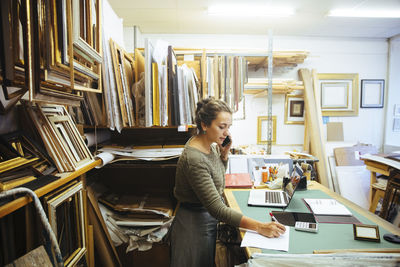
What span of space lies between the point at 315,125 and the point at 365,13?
56.7 inches

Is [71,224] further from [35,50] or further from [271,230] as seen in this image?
[271,230]

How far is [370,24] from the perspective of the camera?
2.82m

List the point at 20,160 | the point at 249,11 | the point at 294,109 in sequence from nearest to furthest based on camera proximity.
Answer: the point at 20,160
the point at 249,11
the point at 294,109

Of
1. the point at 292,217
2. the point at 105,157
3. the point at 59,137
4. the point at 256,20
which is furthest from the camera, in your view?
the point at 256,20

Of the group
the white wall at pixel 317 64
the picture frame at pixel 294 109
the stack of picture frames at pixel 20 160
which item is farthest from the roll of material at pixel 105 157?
the picture frame at pixel 294 109

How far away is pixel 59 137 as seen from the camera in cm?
93

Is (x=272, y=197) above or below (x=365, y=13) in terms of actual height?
below

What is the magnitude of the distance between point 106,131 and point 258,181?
1.41 meters

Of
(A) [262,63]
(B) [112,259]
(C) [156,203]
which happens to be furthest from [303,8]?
(B) [112,259]

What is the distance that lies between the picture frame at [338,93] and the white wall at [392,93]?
0.55 m

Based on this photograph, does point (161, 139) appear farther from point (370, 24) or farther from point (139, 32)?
point (370, 24)

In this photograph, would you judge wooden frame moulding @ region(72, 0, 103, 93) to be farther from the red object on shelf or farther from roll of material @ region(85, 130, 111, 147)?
the red object on shelf

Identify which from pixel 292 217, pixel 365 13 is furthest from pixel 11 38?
pixel 365 13

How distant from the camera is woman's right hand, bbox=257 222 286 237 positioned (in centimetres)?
97
